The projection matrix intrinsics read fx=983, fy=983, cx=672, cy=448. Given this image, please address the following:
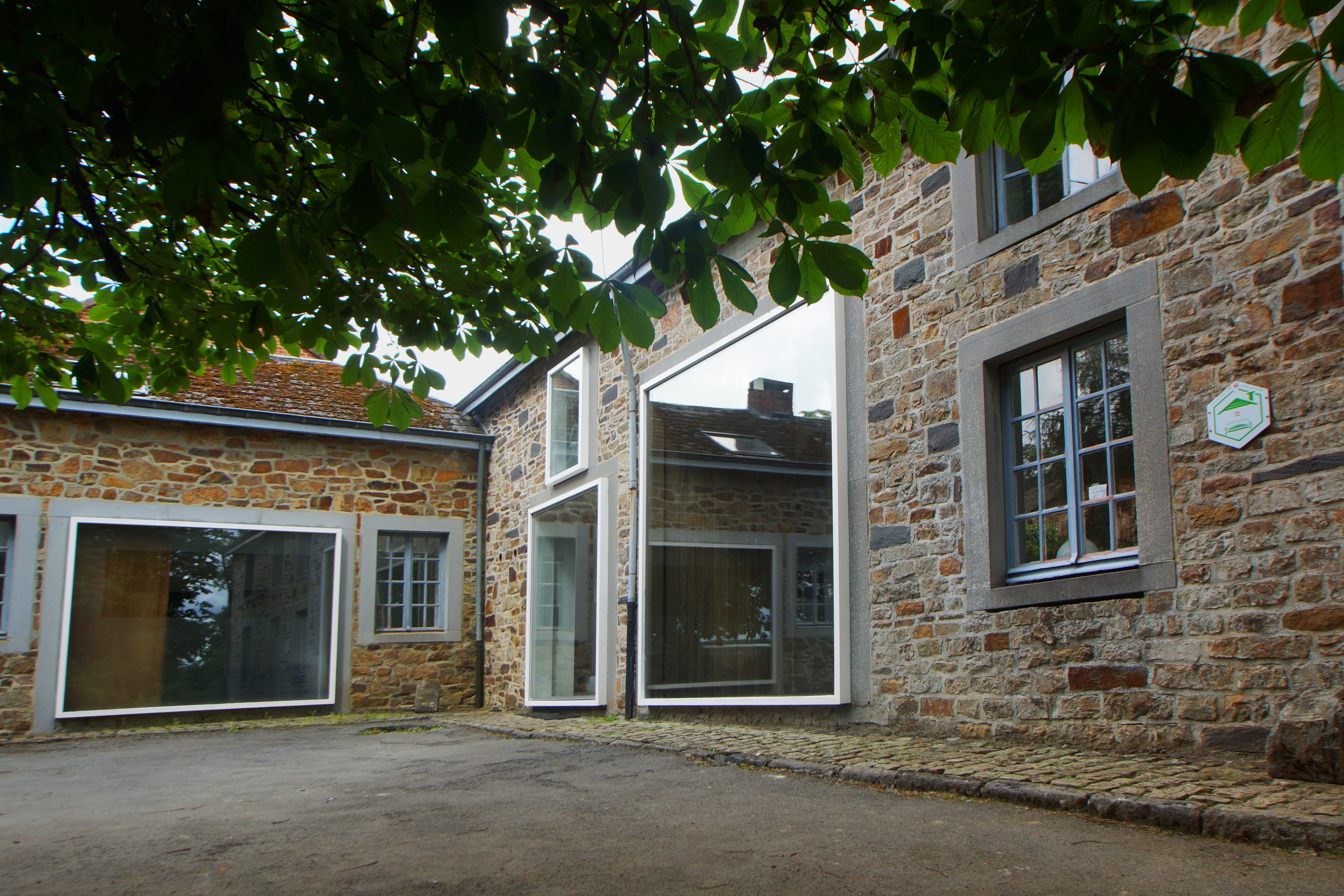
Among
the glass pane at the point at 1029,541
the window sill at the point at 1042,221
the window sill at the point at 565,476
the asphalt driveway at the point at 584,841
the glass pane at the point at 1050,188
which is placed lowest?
the asphalt driveway at the point at 584,841

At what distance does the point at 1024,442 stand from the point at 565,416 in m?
7.45

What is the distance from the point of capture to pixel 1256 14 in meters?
2.23

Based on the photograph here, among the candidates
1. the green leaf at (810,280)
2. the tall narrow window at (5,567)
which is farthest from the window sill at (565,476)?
the green leaf at (810,280)

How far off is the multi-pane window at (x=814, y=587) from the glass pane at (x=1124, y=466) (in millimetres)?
2410

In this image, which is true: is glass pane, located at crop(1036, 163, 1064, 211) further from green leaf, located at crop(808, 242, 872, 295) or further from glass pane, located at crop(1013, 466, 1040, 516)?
green leaf, located at crop(808, 242, 872, 295)

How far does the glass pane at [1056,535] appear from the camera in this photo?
6.00m

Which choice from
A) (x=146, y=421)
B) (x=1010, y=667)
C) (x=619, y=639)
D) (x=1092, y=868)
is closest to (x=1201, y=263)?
(x=1010, y=667)

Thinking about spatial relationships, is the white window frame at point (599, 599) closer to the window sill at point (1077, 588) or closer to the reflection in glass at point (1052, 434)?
the window sill at point (1077, 588)

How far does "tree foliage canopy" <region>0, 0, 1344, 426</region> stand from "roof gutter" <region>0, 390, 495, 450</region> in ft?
27.8

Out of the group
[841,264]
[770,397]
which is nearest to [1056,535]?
[770,397]

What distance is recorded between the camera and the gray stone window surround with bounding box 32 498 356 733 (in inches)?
451

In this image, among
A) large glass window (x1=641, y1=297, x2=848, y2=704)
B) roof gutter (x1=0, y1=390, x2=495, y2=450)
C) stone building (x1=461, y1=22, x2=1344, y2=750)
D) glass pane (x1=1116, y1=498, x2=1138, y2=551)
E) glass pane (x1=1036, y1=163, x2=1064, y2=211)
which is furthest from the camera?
roof gutter (x1=0, y1=390, x2=495, y2=450)

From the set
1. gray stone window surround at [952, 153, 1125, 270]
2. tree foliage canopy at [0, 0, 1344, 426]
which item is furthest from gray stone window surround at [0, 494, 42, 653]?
gray stone window surround at [952, 153, 1125, 270]

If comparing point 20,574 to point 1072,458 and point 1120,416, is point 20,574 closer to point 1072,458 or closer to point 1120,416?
point 1072,458
